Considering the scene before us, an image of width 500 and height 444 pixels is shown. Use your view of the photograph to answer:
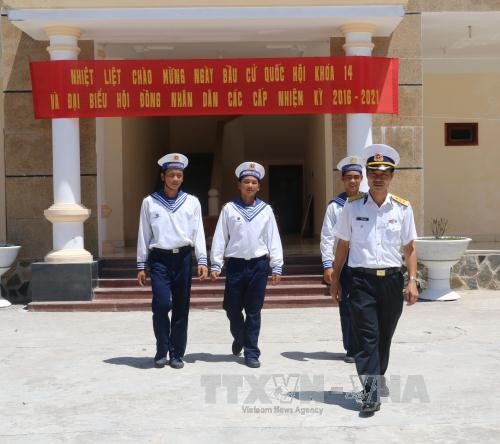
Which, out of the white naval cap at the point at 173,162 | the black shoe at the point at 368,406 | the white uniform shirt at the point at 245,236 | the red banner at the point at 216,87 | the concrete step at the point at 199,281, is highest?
the red banner at the point at 216,87

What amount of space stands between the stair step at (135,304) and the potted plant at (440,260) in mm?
1522

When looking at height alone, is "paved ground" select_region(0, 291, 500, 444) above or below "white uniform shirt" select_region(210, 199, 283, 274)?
below

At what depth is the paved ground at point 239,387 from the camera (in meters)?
5.03

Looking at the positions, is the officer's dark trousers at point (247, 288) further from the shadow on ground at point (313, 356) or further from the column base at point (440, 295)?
the column base at point (440, 295)

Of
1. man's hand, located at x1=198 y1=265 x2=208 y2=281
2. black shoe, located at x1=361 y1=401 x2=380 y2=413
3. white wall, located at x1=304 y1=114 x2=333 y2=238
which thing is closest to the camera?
black shoe, located at x1=361 y1=401 x2=380 y2=413

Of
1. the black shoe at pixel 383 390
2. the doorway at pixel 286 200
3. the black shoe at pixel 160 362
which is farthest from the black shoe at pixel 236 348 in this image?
the doorway at pixel 286 200

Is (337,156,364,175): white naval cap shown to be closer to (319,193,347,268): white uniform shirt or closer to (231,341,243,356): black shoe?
(319,193,347,268): white uniform shirt

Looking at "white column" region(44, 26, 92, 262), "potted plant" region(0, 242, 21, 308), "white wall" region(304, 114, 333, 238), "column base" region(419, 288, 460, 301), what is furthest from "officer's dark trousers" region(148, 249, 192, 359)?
"white wall" region(304, 114, 333, 238)

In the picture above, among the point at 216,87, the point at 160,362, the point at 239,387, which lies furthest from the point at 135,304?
the point at 239,387

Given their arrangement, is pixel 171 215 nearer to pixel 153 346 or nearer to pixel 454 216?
pixel 153 346

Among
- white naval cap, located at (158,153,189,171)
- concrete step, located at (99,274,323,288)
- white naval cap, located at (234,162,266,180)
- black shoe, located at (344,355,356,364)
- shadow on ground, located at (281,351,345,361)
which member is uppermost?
white naval cap, located at (158,153,189,171)

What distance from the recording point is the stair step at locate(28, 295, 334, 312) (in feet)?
33.2

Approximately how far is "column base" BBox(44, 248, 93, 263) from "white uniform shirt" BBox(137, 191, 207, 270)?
3605 millimetres

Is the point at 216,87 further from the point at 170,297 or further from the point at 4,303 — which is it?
the point at 170,297
